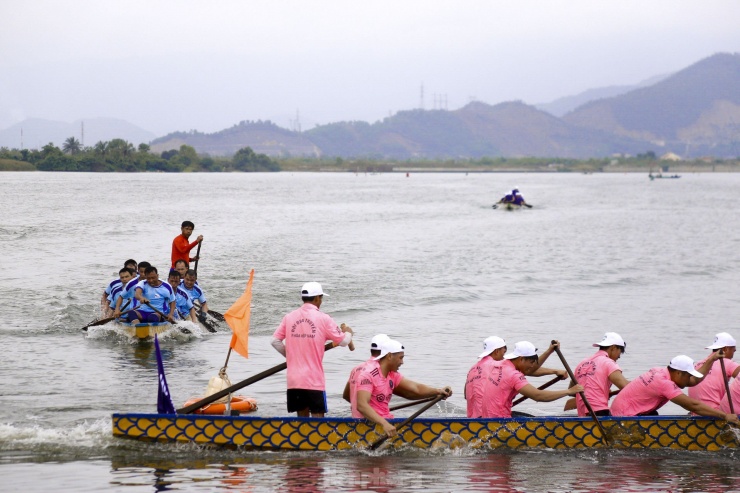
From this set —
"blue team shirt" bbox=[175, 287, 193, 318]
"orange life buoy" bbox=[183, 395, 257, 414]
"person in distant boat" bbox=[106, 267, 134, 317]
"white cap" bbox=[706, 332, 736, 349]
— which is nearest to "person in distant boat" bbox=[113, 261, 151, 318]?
"person in distant boat" bbox=[106, 267, 134, 317]

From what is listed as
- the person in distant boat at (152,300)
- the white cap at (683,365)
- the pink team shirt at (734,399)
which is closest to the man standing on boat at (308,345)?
the white cap at (683,365)

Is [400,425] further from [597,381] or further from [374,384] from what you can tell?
[597,381]

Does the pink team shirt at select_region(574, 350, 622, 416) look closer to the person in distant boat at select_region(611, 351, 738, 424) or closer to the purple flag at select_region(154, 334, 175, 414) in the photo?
the person in distant boat at select_region(611, 351, 738, 424)

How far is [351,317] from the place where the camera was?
997 inches

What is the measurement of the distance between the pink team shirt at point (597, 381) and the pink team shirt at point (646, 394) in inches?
8.2

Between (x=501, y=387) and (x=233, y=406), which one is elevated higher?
(x=501, y=387)

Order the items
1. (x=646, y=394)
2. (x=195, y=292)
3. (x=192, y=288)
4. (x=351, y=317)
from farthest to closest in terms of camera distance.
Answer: (x=351, y=317), (x=195, y=292), (x=192, y=288), (x=646, y=394)

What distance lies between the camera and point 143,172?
15838 centimetres

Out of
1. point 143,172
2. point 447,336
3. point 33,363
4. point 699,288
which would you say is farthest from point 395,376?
point 143,172

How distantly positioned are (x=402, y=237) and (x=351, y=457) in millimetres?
38229

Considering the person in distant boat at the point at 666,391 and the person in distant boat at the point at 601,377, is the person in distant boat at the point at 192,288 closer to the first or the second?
the person in distant boat at the point at 601,377

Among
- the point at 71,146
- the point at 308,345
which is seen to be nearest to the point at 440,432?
the point at 308,345

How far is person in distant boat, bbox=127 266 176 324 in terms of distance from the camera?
64.7 feet

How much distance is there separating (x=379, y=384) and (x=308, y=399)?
0.91 meters
